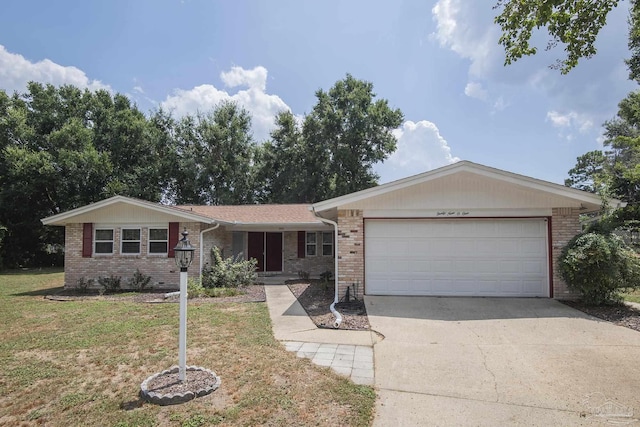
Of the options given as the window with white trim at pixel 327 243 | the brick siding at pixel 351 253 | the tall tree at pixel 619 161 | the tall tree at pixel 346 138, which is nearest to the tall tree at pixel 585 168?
the tall tree at pixel 619 161

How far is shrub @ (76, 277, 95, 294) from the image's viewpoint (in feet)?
40.4

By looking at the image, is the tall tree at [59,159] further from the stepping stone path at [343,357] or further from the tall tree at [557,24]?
the tall tree at [557,24]

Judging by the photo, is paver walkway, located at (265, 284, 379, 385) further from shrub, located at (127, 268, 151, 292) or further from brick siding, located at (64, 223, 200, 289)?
shrub, located at (127, 268, 151, 292)

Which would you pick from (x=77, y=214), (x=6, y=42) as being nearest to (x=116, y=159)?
(x=6, y=42)

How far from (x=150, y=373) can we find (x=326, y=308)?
4.73m

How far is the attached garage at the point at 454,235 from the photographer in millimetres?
9047

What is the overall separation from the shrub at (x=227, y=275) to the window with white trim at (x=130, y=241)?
8.57 ft

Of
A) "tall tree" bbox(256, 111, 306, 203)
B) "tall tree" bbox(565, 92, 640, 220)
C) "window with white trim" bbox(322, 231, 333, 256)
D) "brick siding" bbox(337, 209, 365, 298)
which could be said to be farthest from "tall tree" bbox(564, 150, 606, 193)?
"brick siding" bbox(337, 209, 365, 298)

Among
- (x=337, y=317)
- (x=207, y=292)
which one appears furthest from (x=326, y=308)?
(x=207, y=292)

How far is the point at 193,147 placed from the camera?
30.0 meters

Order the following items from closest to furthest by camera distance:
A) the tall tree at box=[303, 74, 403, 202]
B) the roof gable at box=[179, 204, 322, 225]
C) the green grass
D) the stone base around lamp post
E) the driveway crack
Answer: the stone base around lamp post < the driveway crack < the green grass < the roof gable at box=[179, 204, 322, 225] < the tall tree at box=[303, 74, 403, 202]

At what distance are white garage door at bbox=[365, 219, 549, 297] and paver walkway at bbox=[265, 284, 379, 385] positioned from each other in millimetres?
2710

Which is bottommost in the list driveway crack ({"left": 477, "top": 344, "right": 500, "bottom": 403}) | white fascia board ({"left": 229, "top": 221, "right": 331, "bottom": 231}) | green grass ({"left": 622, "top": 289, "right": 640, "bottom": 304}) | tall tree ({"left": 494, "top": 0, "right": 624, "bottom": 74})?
driveway crack ({"left": 477, "top": 344, "right": 500, "bottom": 403})

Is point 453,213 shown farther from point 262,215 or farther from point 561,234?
point 262,215
